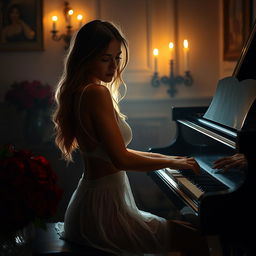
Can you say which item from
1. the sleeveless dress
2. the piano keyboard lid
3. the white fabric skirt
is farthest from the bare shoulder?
the piano keyboard lid

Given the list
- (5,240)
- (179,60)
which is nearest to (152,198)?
(179,60)

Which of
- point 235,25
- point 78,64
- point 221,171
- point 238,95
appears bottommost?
point 221,171

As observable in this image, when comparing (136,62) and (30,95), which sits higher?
(136,62)

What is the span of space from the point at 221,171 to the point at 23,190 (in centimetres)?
99

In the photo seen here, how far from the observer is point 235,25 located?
158 inches

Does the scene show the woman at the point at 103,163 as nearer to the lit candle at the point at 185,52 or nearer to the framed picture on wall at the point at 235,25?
the framed picture on wall at the point at 235,25

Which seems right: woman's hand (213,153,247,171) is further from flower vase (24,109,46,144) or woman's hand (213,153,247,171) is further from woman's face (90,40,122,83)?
flower vase (24,109,46,144)

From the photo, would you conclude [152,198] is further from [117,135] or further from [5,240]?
[5,240]

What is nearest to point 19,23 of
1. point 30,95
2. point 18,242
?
point 30,95

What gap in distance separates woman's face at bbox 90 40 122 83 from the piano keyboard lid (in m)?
0.62

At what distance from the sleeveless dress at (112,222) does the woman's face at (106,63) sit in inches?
11.3


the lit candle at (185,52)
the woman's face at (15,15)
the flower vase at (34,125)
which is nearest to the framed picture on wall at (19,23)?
the woman's face at (15,15)

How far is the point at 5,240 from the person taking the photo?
5.36ft

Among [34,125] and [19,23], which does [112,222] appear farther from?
[19,23]
